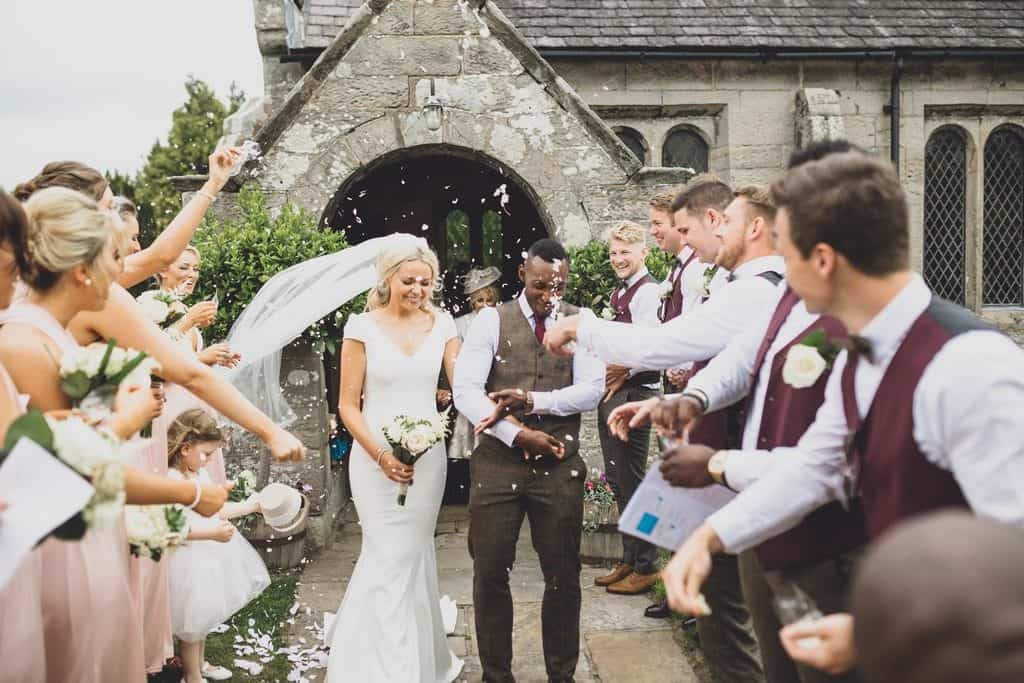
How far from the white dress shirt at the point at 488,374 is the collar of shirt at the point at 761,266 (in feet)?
3.77

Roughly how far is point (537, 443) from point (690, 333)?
3.79 ft

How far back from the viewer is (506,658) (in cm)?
496

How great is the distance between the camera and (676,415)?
3336 millimetres

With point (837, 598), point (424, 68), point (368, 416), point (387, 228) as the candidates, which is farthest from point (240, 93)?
point (837, 598)

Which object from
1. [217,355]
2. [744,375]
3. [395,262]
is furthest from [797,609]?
[217,355]

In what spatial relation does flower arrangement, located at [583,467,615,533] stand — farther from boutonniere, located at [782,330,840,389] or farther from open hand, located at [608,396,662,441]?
boutonniere, located at [782,330,840,389]

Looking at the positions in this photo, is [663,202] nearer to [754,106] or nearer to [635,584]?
[635,584]

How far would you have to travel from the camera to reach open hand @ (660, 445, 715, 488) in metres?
3.12

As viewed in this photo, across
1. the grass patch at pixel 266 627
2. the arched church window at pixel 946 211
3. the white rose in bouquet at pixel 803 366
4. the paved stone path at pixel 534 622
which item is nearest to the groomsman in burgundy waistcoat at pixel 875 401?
the white rose in bouquet at pixel 803 366

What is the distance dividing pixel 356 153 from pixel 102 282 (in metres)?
5.27

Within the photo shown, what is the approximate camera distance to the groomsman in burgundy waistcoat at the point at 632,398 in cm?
666

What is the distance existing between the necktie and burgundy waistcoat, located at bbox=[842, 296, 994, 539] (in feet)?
8.58

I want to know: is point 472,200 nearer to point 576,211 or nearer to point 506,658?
point 576,211

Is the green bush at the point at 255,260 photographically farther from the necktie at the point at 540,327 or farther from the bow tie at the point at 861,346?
the bow tie at the point at 861,346
